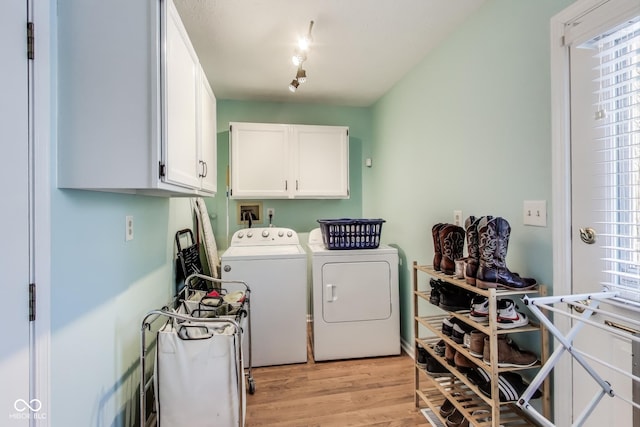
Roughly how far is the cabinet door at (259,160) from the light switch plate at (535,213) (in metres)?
2.10

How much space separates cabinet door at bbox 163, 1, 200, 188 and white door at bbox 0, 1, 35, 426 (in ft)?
1.31

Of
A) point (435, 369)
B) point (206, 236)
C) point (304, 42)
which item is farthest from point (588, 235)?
point (206, 236)

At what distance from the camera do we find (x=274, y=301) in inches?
99.7

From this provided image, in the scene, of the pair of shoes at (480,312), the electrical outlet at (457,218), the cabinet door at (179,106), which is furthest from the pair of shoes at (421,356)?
the cabinet door at (179,106)

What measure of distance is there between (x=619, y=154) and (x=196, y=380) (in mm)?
1950

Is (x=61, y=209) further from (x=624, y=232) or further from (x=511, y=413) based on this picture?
(x=511, y=413)

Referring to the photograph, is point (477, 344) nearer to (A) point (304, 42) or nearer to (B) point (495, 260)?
(B) point (495, 260)

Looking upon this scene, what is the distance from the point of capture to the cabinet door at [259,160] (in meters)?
3.00

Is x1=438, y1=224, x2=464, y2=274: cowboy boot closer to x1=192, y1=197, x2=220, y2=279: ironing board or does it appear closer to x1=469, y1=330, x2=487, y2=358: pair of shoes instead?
x1=469, y1=330, x2=487, y2=358: pair of shoes

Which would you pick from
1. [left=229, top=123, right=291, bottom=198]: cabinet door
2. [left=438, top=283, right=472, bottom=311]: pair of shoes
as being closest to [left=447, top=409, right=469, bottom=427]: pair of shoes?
[left=438, top=283, right=472, bottom=311]: pair of shoes

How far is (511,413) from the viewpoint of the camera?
5.04 ft

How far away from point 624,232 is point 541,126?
55 cm

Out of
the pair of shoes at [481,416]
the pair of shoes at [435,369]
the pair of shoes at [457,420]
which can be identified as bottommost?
the pair of shoes at [457,420]

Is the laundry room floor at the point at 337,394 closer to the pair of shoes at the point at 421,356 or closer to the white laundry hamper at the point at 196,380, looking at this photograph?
the pair of shoes at the point at 421,356
